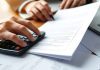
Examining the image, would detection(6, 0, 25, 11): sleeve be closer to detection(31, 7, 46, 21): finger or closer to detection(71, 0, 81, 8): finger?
detection(31, 7, 46, 21): finger

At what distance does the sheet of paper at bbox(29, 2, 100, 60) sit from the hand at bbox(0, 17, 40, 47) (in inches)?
1.8

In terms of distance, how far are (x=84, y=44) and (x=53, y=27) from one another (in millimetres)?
190

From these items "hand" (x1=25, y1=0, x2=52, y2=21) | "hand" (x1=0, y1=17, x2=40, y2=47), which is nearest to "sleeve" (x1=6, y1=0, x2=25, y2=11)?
"hand" (x1=25, y1=0, x2=52, y2=21)

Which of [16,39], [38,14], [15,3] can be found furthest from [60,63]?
[15,3]

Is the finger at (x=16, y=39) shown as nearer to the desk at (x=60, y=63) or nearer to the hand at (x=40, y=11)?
the desk at (x=60, y=63)

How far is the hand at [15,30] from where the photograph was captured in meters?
0.63

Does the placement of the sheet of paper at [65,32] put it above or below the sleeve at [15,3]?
above

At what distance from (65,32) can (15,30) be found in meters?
0.18

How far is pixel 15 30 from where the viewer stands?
27.0 inches

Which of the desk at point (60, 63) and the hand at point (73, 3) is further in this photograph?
the hand at point (73, 3)

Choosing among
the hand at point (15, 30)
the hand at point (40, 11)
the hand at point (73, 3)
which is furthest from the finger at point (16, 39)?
the hand at point (73, 3)

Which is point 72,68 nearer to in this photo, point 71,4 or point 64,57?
point 64,57

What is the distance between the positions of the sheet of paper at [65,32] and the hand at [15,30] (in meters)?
0.05

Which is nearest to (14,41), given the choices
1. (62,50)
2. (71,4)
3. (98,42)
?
(62,50)
